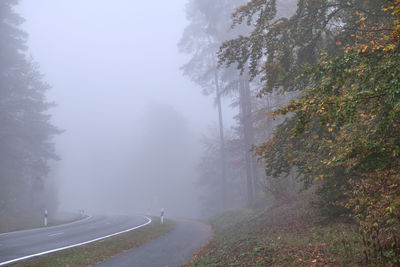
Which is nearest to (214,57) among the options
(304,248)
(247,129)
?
(247,129)

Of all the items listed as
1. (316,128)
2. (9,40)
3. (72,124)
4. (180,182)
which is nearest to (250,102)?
(316,128)

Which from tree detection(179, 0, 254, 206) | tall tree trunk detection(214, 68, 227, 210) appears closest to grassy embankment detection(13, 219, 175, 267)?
tree detection(179, 0, 254, 206)

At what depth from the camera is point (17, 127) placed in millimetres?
25812

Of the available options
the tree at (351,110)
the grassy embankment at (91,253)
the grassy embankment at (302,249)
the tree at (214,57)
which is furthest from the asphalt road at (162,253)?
the tree at (214,57)

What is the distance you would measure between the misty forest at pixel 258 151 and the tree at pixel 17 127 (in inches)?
5.4

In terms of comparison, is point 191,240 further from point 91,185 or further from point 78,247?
point 91,185

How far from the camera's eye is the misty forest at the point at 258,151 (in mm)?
4840

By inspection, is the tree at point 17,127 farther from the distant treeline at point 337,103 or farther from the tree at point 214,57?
the distant treeline at point 337,103

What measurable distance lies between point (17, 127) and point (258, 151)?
24401mm

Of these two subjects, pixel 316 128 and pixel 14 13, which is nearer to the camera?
pixel 316 128

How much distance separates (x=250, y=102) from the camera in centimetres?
2219

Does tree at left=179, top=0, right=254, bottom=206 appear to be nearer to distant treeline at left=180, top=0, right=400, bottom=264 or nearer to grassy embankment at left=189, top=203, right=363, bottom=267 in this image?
distant treeline at left=180, top=0, right=400, bottom=264

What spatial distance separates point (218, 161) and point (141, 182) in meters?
33.6

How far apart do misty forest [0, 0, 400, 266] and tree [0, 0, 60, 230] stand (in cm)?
14
